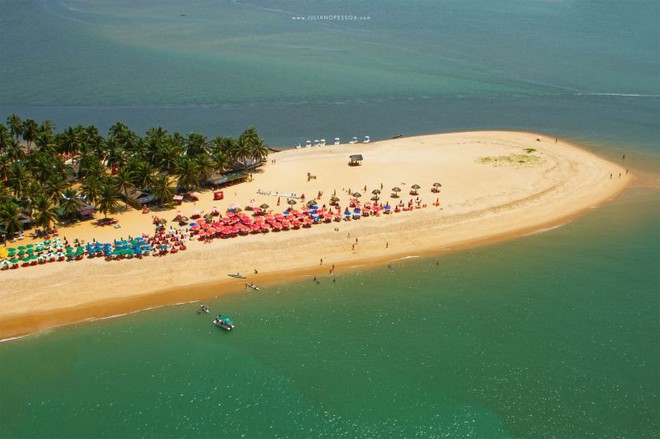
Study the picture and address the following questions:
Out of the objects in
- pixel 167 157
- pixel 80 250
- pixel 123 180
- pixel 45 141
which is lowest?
pixel 80 250

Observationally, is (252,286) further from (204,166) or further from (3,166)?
(3,166)

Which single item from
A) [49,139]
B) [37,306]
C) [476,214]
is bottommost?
[37,306]

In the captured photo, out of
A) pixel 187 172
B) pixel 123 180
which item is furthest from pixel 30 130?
pixel 187 172

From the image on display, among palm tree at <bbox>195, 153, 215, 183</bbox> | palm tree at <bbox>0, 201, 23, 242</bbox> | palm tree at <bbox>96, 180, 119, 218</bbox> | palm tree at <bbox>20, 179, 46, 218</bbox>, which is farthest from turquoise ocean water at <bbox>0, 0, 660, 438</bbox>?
palm tree at <bbox>195, 153, 215, 183</bbox>

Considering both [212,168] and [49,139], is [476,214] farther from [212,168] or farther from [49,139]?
[49,139]

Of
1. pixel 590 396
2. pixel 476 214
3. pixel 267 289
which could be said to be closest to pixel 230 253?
pixel 267 289

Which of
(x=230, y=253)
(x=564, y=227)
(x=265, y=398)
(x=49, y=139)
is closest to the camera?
(x=265, y=398)
